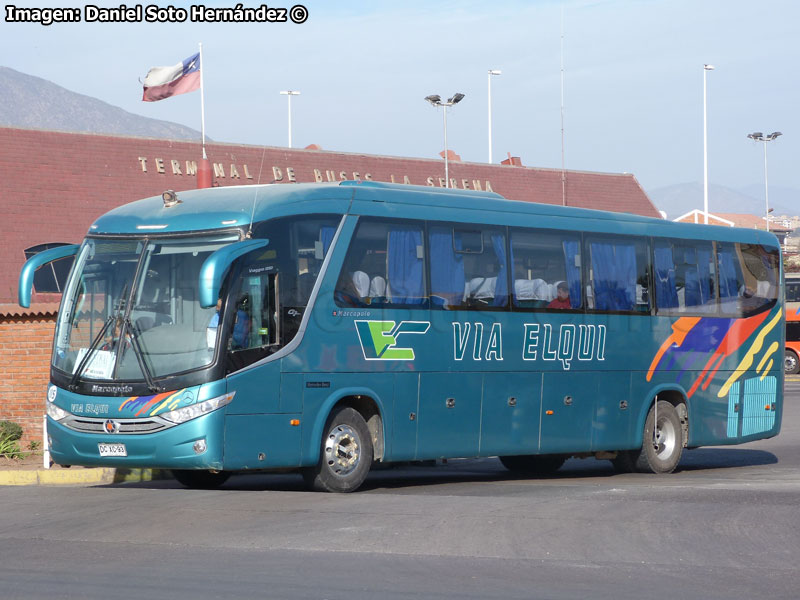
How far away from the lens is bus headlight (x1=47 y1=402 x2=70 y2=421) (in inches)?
512

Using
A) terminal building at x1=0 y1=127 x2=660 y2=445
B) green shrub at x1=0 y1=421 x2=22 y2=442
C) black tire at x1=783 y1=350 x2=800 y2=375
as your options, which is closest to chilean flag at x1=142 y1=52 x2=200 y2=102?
terminal building at x1=0 y1=127 x2=660 y2=445

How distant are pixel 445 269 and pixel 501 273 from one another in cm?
96

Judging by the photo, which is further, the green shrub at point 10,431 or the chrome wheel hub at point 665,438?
the green shrub at point 10,431

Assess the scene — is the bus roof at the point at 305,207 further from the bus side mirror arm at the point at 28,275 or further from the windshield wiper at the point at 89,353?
the windshield wiper at the point at 89,353

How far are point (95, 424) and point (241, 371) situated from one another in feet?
5.32

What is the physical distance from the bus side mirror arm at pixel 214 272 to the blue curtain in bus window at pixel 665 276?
7.34 m

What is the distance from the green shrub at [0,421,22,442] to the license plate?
19.0ft

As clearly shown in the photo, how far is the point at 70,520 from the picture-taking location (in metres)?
11.0

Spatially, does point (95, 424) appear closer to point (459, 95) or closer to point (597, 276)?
point (597, 276)

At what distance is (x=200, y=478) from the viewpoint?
48.3 feet

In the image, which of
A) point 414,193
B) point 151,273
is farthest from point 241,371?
point 414,193

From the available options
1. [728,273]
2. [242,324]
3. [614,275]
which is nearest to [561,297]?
[614,275]

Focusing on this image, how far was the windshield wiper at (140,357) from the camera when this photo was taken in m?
12.4

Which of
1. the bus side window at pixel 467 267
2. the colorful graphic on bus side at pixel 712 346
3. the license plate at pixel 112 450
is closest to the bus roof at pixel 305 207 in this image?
the bus side window at pixel 467 267
